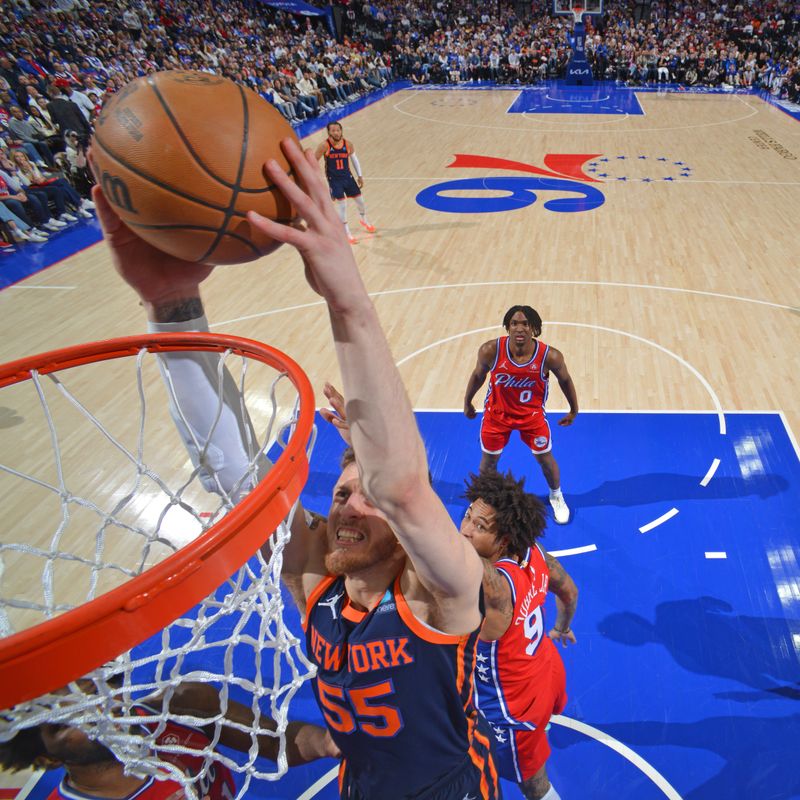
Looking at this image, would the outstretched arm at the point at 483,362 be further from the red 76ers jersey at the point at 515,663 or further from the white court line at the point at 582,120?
the white court line at the point at 582,120

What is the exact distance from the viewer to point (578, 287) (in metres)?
7.67

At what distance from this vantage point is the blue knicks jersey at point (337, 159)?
886 cm

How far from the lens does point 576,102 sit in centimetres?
1903

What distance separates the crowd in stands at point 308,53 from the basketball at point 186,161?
10304 millimetres

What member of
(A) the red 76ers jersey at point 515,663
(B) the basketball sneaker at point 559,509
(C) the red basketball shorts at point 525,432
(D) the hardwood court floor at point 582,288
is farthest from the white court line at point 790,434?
(A) the red 76ers jersey at point 515,663

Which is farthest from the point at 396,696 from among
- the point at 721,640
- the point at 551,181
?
the point at 551,181

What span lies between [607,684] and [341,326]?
3039 millimetres

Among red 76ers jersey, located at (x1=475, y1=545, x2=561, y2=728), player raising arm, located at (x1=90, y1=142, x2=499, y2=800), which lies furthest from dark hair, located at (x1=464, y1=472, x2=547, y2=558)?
player raising arm, located at (x1=90, y1=142, x2=499, y2=800)

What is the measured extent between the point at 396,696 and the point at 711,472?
3780 millimetres

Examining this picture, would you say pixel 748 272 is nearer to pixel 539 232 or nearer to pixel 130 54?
pixel 539 232

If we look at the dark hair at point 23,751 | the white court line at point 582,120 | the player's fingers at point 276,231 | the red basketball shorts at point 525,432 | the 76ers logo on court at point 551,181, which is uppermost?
A: the player's fingers at point 276,231

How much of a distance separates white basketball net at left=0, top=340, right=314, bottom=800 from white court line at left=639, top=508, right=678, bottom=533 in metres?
2.46

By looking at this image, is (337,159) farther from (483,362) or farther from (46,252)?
(483,362)

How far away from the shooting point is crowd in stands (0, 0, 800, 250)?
37.4 feet
